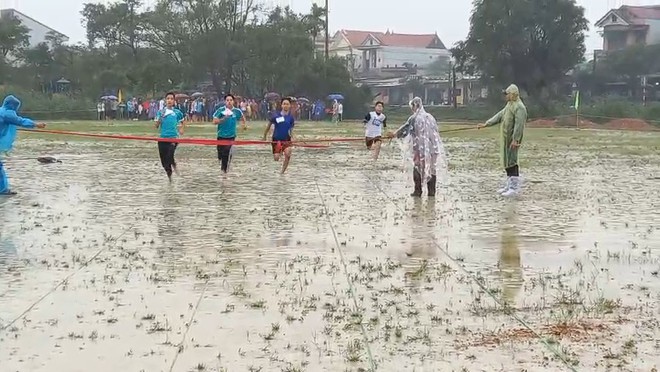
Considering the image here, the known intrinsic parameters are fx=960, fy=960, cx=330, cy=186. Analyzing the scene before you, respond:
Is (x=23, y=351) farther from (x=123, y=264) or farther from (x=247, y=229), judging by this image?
(x=247, y=229)

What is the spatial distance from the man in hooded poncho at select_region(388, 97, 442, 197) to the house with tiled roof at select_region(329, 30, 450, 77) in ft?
316

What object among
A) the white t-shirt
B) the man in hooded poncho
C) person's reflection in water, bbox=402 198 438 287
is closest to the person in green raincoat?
the man in hooded poncho

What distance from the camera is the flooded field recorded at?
6.04 metres

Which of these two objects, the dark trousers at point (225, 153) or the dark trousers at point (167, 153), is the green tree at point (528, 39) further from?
the dark trousers at point (167, 153)

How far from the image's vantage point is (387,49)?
390ft

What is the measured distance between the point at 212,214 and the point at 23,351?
6.77 meters

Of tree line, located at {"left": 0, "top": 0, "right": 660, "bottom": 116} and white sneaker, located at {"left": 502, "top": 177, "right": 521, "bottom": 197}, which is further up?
tree line, located at {"left": 0, "top": 0, "right": 660, "bottom": 116}

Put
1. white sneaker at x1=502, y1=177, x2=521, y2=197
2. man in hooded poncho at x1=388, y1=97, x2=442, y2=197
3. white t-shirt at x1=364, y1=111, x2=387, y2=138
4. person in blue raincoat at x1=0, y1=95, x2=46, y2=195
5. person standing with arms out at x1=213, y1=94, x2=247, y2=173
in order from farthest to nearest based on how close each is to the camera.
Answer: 1. white t-shirt at x1=364, y1=111, x2=387, y2=138
2. person standing with arms out at x1=213, y1=94, x2=247, y2=173
3. white sneaker at x1=502, y1=177, x2=521, y2=197
4. man in hooded poncho at x1=388, y1=97, x2=442, y2=197
5. person in blue raincoat at x1=0, y1=95, x2=46, y2=195

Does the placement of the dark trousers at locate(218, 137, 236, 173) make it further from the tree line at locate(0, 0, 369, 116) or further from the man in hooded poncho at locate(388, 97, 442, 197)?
the tree line at locate(0, 0, 369, 116)

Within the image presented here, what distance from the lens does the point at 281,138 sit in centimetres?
1864

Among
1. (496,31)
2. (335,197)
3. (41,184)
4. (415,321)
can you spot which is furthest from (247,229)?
(496,31)

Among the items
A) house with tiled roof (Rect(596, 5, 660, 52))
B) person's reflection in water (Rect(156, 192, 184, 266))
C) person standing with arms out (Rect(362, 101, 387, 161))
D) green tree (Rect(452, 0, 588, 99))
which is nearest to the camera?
person's reflection in water (Rect(156, 192, 184, 266))

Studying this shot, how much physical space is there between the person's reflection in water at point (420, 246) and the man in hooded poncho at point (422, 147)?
1199 mm

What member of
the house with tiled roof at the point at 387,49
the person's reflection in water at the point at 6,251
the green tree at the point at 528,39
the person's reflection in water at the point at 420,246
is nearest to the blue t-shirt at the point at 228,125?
the person's reflection in water at the point at 420,246
